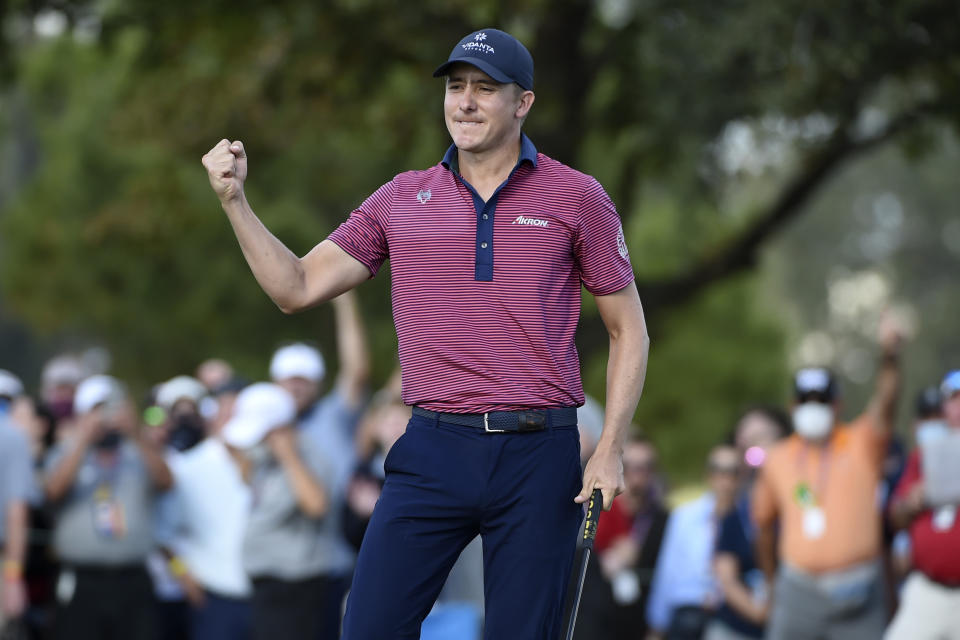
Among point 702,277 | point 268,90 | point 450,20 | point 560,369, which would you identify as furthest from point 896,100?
point 560,369

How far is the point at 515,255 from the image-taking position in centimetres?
491

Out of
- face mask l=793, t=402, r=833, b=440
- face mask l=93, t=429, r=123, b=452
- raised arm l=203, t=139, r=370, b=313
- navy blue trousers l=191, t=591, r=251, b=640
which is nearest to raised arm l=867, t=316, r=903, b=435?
face mask l=793, t=402, r=833, b=440

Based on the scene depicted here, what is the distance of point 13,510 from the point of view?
31.3ft

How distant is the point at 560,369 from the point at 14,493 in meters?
5.46

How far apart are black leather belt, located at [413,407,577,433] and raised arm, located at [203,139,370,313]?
0.53m

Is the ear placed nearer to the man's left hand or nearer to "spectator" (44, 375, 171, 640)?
the man's left hand

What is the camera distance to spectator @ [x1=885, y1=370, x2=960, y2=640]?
27.7 ft

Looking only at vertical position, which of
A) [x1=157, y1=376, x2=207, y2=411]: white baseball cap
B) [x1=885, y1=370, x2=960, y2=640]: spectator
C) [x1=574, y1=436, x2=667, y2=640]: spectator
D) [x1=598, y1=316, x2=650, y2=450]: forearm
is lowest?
[x1=574, y1=436, x2=667, y2=640]: spectator

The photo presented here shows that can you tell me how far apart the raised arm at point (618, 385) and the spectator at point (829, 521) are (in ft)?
12.6

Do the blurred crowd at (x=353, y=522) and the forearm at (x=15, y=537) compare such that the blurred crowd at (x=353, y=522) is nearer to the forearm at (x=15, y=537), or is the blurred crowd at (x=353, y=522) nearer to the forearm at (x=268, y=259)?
the forearm at (x=15, y=537)

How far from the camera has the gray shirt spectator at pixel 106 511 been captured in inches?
403

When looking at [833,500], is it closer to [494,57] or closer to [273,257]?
[494,57]

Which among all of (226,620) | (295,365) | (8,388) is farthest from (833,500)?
(8,388)

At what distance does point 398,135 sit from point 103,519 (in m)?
9.60
